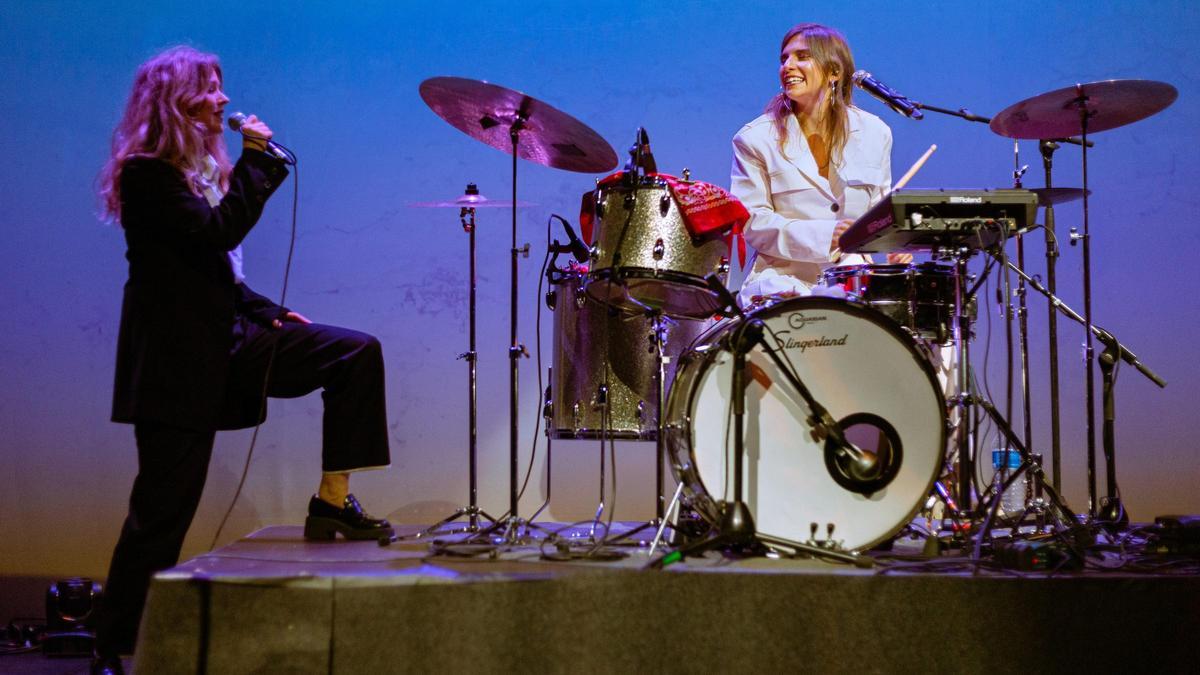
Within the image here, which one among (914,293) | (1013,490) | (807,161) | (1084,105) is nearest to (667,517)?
(914,293)

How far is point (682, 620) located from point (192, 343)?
1.76m

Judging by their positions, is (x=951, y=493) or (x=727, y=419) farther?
(x=951, y=493)

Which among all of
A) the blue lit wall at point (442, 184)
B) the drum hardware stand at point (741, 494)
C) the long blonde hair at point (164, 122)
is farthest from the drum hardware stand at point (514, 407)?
the blue lit wall at point (442, 184)

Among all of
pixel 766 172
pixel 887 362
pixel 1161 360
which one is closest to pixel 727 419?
pixel 887 362

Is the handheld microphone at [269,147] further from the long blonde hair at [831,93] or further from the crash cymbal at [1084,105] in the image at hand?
the crash cymbal at [1084,105]

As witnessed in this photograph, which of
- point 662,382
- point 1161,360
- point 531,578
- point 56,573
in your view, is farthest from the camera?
point 1161,360

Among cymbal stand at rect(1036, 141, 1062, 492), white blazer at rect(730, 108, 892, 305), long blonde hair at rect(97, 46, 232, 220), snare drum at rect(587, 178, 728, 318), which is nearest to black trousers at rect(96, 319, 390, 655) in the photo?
long blonde hair at rect(97, 46, 232, 220)

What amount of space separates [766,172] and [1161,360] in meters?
2.62

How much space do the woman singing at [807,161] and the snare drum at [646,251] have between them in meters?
0.60

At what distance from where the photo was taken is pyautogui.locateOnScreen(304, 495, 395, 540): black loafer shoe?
11.8 feet

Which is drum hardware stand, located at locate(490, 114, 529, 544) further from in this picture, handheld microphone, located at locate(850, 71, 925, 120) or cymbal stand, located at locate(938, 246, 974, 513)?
cymbal stand, located at locate(938, 246, 974, 513)

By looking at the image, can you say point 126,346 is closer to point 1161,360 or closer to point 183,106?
point 183,106

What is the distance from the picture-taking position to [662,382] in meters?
3.71

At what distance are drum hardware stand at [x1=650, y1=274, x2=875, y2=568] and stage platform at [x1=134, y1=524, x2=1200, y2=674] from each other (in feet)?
0.63
